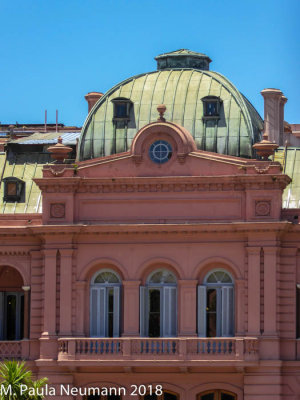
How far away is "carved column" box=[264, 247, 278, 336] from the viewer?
82.8m

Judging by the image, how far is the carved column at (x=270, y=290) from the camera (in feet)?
271

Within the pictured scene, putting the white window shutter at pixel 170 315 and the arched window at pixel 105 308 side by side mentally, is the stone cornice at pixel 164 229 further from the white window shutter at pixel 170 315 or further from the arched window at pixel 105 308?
the white window shutter at pixel 170 315

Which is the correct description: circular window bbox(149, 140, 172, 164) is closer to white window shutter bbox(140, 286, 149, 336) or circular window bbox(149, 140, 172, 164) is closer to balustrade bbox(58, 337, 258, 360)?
white window shutter bbox(140, 286, 149, 336)

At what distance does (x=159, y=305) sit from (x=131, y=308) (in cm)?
150

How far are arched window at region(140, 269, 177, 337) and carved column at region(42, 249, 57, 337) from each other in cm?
445

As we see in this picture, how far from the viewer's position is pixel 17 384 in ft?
259

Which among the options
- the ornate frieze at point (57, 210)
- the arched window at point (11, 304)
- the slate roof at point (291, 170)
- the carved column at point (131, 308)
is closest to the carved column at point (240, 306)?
the carved column at point (131, 308)

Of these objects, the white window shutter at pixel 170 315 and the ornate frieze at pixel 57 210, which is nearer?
the white window shutter at pixel 170 315

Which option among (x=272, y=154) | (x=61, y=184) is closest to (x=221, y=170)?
(x=272, y=154)

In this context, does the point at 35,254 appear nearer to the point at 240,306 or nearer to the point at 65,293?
the point at 65,293

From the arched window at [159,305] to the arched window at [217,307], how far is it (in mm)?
1454

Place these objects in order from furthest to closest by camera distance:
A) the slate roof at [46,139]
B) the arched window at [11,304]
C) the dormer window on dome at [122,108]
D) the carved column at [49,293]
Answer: the slate roof at [46,139]
the arched window at [11,304]
the dormer window on dome at [122,108]
the carved column at [49,293]

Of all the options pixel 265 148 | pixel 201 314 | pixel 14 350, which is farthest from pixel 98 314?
pixel 265 148

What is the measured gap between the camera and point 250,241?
274 ft
